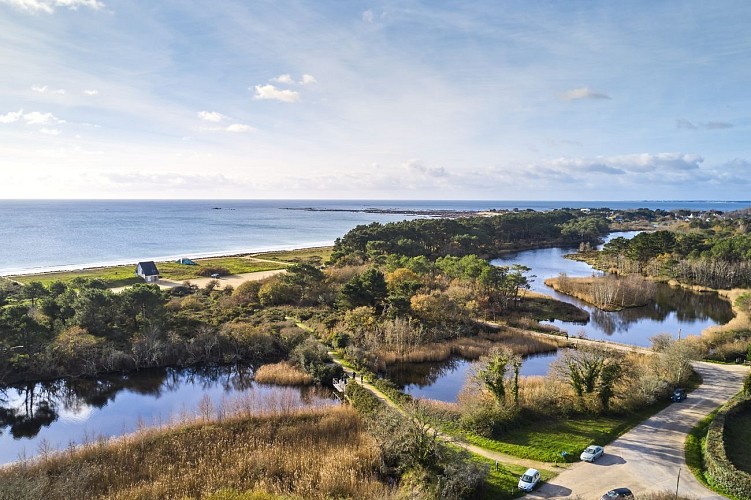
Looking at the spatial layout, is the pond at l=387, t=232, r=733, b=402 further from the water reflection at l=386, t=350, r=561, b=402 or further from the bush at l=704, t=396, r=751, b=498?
the bush at l=704, t=396, r=751, b=498

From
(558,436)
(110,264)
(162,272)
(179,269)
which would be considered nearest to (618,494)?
(558,436)

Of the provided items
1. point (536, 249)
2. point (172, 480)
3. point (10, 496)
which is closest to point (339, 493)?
point (172, 480)

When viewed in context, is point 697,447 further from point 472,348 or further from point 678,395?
point 472,348

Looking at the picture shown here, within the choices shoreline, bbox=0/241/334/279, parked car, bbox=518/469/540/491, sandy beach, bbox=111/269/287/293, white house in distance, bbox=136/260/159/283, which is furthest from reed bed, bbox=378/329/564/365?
shoreline, bbox=0/241/334/279

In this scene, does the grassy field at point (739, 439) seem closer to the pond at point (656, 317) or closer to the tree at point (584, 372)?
the tree at point (584, 372)

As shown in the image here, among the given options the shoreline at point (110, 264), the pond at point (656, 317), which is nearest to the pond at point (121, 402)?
the pond at point (656, 317)
